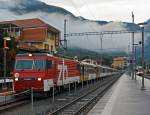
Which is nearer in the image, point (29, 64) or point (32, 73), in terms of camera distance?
point (32, 73)

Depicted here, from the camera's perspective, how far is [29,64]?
1225 inches

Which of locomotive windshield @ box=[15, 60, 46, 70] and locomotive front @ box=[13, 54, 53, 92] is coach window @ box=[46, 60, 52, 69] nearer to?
locomotive front @ box=[13, 54, 53, 92]

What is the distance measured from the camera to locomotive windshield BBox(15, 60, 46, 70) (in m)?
30.9

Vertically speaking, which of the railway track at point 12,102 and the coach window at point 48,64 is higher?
the coach window at point 48,64

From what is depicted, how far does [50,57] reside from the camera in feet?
105

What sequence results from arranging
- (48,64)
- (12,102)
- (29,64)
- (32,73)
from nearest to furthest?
(12,102)
(32,73)
(29,64)
(48,64)

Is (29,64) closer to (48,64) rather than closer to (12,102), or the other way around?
(48,64)

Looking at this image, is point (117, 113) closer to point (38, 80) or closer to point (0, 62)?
point (38, 80)

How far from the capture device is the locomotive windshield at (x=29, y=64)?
30.9m

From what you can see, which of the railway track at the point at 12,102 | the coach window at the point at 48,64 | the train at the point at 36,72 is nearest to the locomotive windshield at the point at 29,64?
the train at the point at 36,72

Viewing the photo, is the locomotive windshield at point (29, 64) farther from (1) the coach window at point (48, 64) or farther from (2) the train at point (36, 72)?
(1) the coach window at point (48, 64)

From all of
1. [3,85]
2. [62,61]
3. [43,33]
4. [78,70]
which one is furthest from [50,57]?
[43,33]

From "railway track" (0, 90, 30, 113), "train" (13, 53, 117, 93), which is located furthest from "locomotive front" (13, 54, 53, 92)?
"railway track" (0, 90, 30, 113)

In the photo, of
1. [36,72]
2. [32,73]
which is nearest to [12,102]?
[32,73]
